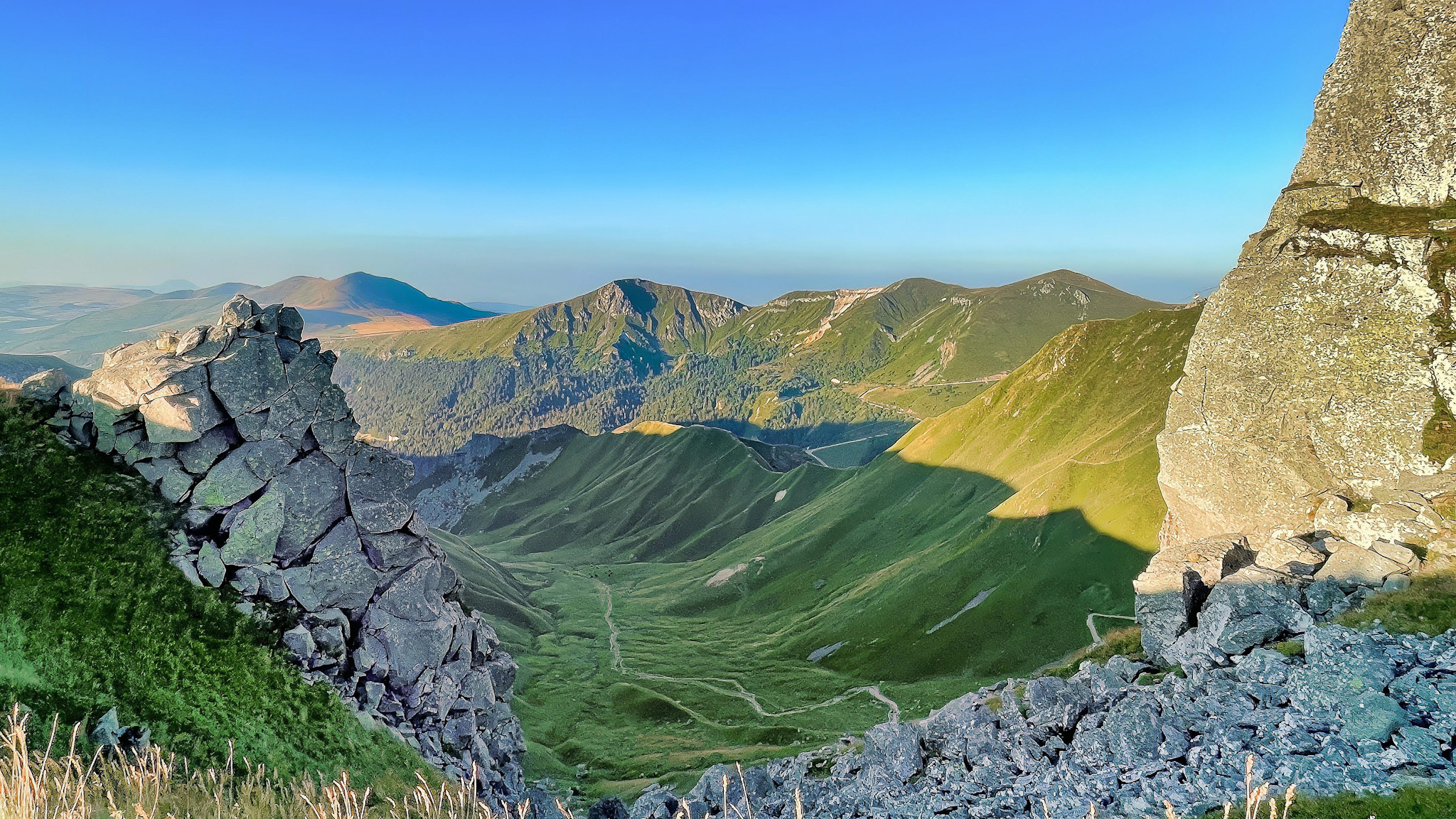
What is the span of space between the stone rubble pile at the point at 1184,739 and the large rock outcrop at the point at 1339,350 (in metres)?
8.24

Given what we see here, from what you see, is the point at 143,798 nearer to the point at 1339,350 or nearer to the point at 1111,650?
the point at 1111,650

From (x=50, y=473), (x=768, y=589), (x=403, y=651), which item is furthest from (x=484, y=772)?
(x=768, y=589)

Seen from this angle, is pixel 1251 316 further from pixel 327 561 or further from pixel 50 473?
pixel 50 473

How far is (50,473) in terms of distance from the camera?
1462 inches

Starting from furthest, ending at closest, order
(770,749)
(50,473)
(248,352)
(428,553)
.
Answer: (770,749) < (428,553) < (248,352) < (50,473)

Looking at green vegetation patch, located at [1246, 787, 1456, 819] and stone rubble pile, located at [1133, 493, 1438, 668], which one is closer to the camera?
green vegetation patch, located at [1246, 787, 1456, 819]

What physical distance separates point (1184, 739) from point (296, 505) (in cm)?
4629

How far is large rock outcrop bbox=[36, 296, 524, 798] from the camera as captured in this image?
39.7 metres

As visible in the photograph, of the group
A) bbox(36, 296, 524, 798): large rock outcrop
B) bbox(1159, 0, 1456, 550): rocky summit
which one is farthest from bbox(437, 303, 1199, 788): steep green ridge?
bbox(1159, 0, 1456, 550): rocky summit

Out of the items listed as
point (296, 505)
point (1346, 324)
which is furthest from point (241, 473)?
point (1346, 324)

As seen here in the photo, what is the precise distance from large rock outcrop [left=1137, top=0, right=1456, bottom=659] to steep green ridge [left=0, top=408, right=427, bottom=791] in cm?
4516

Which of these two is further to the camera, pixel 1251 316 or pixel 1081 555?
pixel 1081 555

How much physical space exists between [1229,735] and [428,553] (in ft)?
150

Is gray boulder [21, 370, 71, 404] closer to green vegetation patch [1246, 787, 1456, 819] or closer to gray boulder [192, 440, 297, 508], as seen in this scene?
gray boulder [192, 440, 297, 508]
